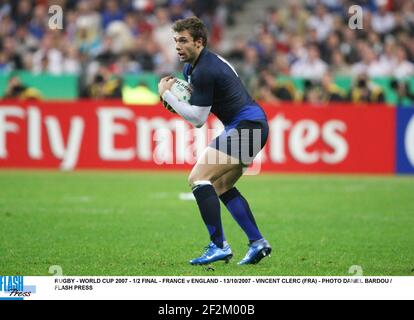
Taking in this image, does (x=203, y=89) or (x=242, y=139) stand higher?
(x=203, y=89)

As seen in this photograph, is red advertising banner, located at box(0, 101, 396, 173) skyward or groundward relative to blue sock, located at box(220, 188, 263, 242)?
groundward

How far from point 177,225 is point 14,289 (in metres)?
5.02

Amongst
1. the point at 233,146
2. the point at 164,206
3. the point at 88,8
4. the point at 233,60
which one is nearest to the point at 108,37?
the point at 88,8

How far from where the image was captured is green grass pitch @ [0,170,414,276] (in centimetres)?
927

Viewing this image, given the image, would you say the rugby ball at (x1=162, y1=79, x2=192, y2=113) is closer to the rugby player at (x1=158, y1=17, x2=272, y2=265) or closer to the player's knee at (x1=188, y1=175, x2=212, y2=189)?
the rugby player at (x1=158, y1=17, x2=272, y2=265)

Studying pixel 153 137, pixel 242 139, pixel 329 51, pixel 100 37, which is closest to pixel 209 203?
pixel 242 139

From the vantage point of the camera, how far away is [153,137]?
61.8 ft

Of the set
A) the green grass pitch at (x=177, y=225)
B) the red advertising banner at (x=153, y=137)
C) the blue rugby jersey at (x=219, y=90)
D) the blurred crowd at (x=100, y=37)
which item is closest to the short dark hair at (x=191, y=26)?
the blue rugby jersey at (x=219, y=90)

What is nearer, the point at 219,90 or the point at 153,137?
the point at 219,90

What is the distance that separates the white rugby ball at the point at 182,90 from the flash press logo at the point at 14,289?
8.09 ft

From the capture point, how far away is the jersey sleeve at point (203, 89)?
8969 millimetres

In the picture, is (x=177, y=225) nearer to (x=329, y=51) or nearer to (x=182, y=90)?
(x=182, y=90)

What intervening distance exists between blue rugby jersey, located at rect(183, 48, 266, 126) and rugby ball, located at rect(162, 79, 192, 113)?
0.25ft

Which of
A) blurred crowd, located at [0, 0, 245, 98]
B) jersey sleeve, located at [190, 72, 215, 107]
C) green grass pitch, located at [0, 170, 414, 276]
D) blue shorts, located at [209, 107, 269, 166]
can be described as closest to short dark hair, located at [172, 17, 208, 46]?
jersey sleeve, located at [190, 72, 215, 107]
